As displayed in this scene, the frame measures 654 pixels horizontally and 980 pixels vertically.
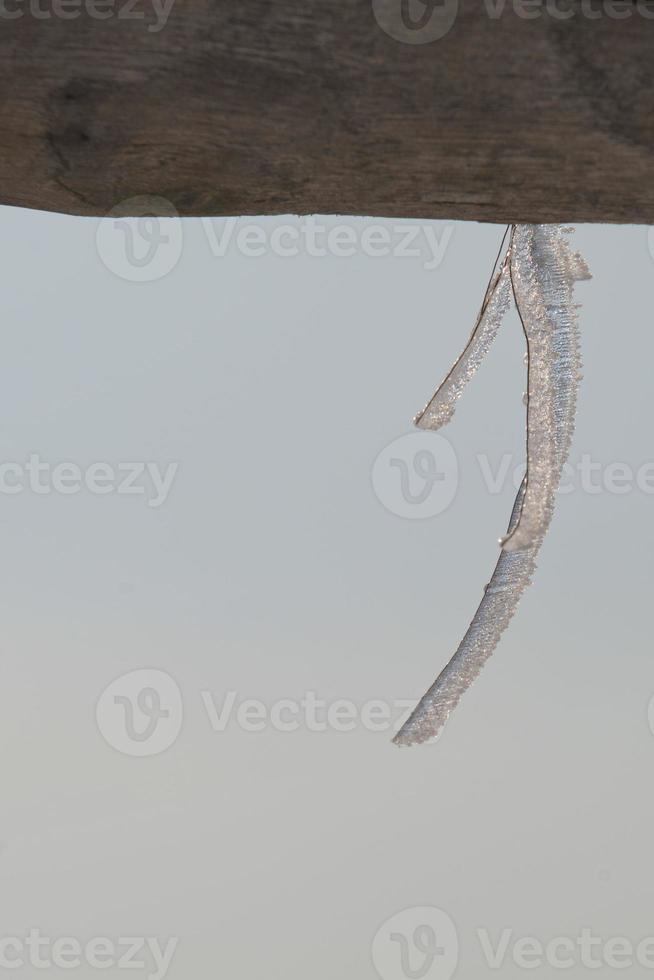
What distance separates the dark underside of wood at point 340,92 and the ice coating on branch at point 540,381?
14.5 inches

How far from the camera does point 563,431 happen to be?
102cm

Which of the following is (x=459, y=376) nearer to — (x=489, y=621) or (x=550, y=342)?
(x=550, y=342)

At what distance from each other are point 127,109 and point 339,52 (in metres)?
0.13

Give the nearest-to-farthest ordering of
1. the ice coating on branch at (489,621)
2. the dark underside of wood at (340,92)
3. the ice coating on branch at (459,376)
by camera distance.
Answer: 1. the dark underside of wood at (340,92)
2. the ice coating on branch at (489,621)
3. the ice coating on branch at (459,376)

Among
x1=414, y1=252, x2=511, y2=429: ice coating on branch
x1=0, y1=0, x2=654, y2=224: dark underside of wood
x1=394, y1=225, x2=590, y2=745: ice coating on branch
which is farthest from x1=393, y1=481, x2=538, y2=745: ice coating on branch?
x1=0, y1=0, x2=654, y2=224: dark underside of wood

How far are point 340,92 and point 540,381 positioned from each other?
0.48m

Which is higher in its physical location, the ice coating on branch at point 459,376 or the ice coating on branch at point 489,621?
the ice coating on branch at point 459,376

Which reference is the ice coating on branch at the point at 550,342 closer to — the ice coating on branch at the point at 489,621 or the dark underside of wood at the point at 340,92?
the ice coating on branch at the point at 489,621

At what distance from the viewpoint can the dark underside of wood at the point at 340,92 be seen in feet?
1.97

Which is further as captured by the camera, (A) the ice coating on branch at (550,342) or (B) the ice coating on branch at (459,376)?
(B) the ice coating on branch at (459,376)

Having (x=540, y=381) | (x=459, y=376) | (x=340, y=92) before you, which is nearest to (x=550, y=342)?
(x=540, y=381)

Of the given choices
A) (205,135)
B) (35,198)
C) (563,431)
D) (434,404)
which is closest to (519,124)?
(205,135)

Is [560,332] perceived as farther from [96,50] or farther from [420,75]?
[96,50]

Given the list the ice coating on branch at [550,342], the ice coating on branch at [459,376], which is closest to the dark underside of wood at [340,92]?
the ice coating on branch at [550,342]
